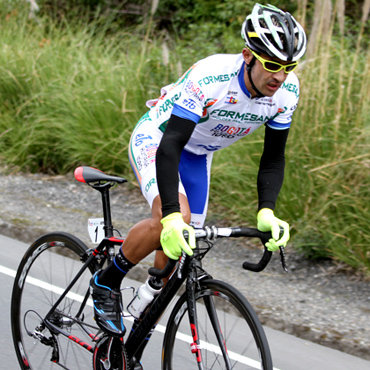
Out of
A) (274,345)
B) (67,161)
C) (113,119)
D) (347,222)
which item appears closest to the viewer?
(274,345)

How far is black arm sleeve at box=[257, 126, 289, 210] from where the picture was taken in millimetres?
3221

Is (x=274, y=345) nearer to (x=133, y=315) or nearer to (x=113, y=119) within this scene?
(x=133, y=315)

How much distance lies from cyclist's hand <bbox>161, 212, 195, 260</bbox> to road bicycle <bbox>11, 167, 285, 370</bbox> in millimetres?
79

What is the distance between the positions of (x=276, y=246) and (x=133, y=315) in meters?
0.93

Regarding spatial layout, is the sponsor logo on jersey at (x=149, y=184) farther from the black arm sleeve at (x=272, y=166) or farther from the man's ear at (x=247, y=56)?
the man's ear at (x=247, y=56)

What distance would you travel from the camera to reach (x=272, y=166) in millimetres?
3311

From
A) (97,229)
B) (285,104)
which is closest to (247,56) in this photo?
(285,104)

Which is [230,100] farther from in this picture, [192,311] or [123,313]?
[123,313]

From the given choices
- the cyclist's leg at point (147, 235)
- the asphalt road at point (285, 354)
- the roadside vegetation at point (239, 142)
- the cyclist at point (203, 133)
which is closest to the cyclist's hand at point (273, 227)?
the cyclist at point (203, 133)

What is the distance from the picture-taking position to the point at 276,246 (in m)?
2.70

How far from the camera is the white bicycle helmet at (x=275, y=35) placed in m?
2.81

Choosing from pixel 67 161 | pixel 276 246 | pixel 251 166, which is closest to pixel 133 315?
pixel 276 246

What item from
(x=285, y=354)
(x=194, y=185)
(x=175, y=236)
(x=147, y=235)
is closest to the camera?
(x=175, y=236)

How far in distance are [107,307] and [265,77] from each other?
1422 mm
